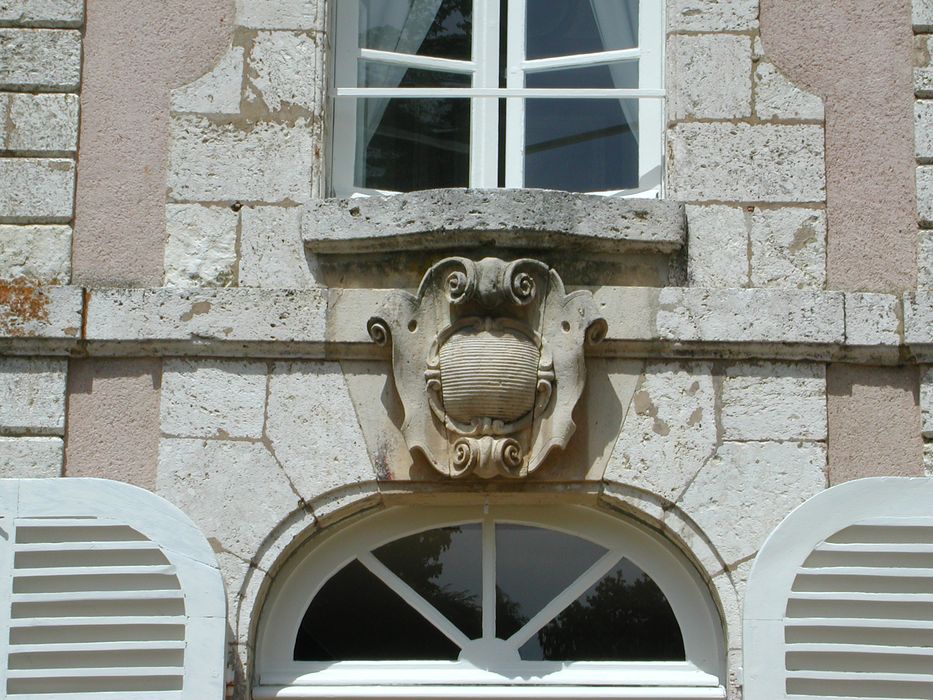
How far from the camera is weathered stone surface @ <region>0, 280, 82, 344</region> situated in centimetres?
447

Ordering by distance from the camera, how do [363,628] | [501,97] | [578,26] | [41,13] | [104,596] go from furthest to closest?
[578,26] < [501,97] < [41,13] < [363,628] < [104,596]

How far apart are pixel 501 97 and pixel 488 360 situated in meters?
1.00

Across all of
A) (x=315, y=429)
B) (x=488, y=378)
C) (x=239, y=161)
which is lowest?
(x=315, y=429)

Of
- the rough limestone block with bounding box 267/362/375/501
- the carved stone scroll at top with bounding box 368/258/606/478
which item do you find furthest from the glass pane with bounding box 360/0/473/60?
the rough limestone block with bounding box 267/362/375/501

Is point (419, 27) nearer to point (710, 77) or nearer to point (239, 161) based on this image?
point (239, 161)

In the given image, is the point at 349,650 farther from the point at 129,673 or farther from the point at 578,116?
the point at 578,116

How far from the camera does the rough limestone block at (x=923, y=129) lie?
15.2 feet

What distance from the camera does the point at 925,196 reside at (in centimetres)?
460

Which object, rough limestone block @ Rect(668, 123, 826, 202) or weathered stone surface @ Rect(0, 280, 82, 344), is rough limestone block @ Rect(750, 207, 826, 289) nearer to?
Answer: rough limestone block @ Rect(668, 123, 826, 202)

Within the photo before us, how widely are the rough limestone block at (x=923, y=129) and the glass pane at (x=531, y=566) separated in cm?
154

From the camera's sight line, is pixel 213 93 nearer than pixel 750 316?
No

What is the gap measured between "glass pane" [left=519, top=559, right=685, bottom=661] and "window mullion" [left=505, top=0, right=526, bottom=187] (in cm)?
128

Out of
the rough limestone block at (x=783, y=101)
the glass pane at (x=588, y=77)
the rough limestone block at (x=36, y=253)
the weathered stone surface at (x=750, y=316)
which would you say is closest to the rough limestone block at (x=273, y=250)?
the rough limestone block at (x=36, y=253)

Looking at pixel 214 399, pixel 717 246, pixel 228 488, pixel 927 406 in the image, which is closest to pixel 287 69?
pixel 214 399
